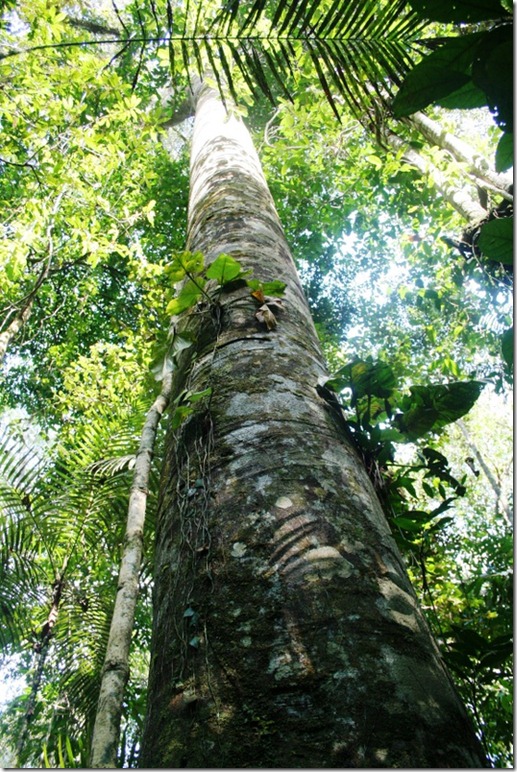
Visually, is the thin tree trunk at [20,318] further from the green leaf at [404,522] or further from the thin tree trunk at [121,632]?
the green leaf at [404,522]

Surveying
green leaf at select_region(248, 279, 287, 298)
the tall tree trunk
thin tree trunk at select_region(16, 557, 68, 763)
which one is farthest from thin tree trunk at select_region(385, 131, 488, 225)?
thin tree trunk at select_region(16, 557, 68, 763)

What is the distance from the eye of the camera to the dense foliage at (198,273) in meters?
1.18

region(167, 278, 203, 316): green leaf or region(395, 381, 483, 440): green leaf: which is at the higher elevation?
region(167, 278, 203, 316): green leaf

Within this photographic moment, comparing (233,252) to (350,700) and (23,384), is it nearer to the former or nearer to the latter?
(350,700)

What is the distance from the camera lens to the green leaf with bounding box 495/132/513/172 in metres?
0.75

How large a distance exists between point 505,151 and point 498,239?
133mm

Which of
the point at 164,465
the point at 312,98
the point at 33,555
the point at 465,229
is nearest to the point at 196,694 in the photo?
the point at 164,465

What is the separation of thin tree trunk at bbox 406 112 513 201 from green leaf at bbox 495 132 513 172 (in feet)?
10.1

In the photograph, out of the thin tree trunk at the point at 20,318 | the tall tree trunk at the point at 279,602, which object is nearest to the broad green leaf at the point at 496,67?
the tall tree trunk at the point at 279,602

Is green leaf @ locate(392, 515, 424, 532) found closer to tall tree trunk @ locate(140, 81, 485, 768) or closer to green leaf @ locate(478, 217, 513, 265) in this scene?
tall tree trunk @ locate(140, 81, 485, 768)

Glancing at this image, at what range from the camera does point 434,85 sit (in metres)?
0.69

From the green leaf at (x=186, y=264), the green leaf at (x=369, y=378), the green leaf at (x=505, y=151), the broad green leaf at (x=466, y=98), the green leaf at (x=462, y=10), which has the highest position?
the green leaf at (x=186, y=264)

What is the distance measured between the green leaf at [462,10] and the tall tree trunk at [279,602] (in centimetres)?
82

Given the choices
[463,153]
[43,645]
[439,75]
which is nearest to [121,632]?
[439,75]
